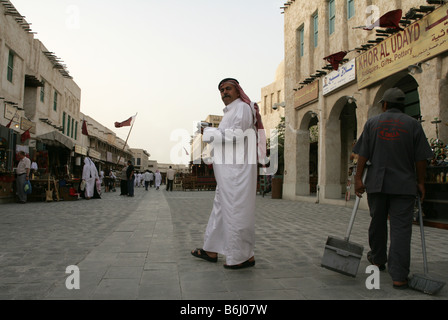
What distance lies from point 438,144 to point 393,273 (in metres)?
5.99

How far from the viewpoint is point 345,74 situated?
492 inches

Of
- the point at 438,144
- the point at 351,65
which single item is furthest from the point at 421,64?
the point at 351,65

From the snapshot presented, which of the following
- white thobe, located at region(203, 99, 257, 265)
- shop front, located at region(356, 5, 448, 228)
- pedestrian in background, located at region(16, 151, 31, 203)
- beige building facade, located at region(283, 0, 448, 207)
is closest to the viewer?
white thobe, located at region(203, 99, 257, 265)

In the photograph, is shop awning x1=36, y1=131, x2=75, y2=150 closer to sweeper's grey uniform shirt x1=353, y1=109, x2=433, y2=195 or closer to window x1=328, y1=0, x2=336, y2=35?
window x1=328, y1=0, x2=336, y2=35

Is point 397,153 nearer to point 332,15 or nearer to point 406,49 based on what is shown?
point 406,49

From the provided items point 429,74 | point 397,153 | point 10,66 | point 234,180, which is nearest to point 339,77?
point 429,74

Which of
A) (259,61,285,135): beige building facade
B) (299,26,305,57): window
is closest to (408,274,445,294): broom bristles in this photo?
(299,26,305,57): window

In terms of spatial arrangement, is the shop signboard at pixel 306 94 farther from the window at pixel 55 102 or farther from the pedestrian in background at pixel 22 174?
the window at pixel 55 102

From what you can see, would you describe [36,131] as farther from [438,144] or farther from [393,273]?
[393,273]

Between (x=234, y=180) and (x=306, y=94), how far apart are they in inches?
515

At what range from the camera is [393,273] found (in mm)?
2936

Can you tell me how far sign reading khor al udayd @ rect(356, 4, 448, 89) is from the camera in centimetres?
802

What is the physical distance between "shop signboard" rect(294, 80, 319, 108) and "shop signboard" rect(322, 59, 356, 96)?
0.69 m
